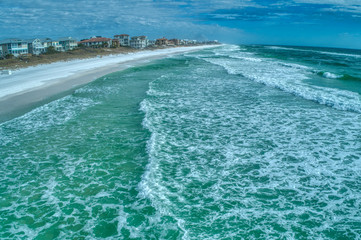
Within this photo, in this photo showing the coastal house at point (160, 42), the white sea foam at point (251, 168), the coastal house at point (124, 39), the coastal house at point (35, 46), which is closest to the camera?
the white sea foam at point (251, 168)

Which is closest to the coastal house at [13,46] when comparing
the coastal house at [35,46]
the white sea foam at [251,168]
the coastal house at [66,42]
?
the coastal house at [35,46]

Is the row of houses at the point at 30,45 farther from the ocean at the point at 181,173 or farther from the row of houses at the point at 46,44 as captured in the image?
the ocean at the point at 181,173

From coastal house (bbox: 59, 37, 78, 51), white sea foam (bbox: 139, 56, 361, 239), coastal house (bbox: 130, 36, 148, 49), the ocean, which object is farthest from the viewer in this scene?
coastal house (bbox: 130, 36, 148, 49)

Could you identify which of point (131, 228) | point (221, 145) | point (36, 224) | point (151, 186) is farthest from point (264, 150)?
point (36, 224)

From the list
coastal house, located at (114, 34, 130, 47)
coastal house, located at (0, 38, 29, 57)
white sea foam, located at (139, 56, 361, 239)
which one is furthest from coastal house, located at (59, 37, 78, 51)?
white sea foam, located at (139, 56, 361, 239)

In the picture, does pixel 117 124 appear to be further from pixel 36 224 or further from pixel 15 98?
pixel 15 98

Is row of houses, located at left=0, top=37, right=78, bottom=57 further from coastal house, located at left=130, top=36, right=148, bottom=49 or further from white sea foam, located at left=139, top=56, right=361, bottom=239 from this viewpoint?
white sea foam, located at left=139, top=56, right=361, bottom=239
